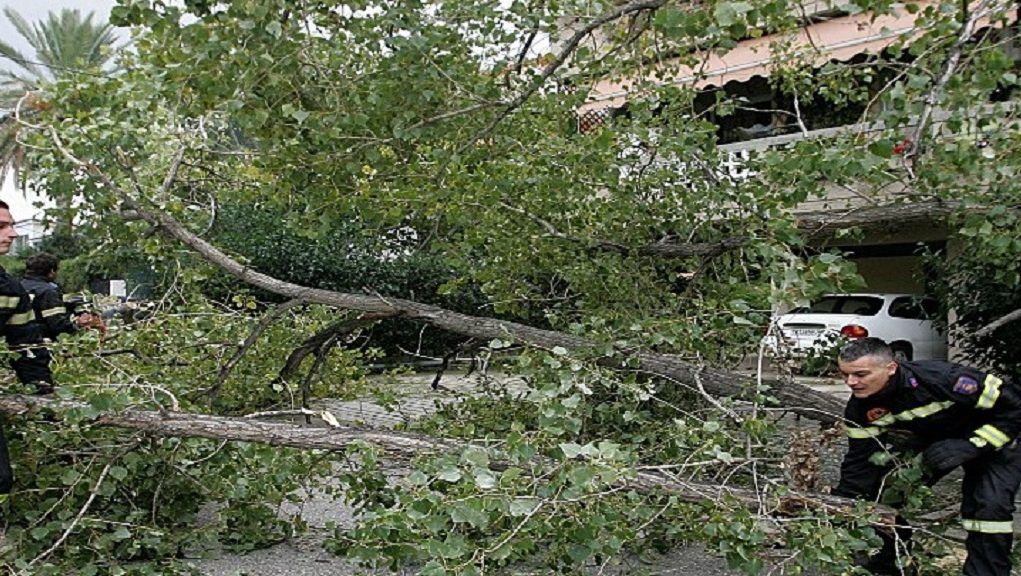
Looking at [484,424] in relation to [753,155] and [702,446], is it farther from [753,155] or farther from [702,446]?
[753,155]

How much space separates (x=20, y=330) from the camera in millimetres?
4656

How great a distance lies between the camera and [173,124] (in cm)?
555

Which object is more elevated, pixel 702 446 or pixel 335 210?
pixel 335 210

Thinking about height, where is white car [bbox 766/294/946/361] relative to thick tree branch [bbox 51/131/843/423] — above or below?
below

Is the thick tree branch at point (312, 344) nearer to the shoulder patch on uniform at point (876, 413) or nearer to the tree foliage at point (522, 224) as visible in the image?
the tree foliage at point (522, 224)

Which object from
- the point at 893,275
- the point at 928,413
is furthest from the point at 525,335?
the point at 893,275

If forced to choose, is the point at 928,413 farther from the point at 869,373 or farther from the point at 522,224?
the point at 522,224

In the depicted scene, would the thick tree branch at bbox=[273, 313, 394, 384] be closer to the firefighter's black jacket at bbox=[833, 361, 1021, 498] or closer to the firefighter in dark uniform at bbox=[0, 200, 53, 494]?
the firefighter in dark uniform at bbox=[0, 200, 53, 494]

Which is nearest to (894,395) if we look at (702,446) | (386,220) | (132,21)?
(702,446)

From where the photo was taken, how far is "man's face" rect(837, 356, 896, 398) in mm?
3803

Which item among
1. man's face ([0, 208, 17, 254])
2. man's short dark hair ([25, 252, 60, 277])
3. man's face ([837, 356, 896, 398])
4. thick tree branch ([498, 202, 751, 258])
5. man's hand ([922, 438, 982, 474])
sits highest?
man's face ([0, 208, 17, 254])

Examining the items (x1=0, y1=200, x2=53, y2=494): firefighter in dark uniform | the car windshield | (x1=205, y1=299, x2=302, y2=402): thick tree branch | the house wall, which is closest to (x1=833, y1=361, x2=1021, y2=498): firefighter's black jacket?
(x1=205, y1=299, x2=302, y2=402): thick tree branch

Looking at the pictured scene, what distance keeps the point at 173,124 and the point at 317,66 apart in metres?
1.59

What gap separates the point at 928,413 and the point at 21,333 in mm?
4401
